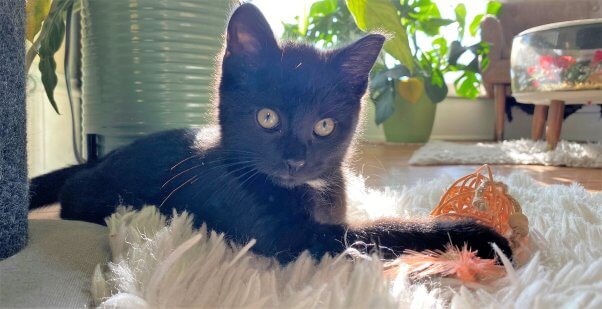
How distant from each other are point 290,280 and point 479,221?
0.96 feet

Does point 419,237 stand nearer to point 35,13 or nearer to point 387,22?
point 387,22

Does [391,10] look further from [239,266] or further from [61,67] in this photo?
[61,67]

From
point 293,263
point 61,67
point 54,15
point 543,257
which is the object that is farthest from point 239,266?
point 61,67

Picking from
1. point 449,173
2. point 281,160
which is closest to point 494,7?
point 449,173

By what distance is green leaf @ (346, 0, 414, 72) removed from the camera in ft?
2.72

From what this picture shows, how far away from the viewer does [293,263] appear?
0.63m

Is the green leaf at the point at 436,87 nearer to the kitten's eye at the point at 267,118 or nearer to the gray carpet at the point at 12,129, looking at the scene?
the kitten's eye at the point at 267,118

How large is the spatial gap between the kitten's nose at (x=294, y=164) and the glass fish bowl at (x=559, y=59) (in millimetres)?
2181

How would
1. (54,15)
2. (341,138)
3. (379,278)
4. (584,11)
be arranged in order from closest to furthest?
(379,278) → (341,138) → (54,15) → (584,11)

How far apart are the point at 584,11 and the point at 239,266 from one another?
4.25 m

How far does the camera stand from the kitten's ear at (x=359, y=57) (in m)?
0.77

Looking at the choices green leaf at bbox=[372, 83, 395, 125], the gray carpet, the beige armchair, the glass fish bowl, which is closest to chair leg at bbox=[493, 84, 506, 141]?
the beige armchair

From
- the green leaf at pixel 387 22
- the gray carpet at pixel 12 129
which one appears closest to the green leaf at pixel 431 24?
the green leaf at pixel 387 22

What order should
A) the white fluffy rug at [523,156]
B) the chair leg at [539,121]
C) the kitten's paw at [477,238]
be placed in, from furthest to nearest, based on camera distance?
the chair leg at [539,121], the white fluffy rug at [523,156], the kitten's paw at [477,238]
